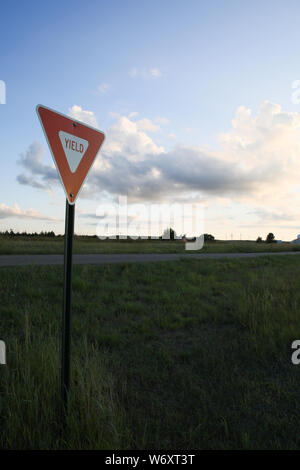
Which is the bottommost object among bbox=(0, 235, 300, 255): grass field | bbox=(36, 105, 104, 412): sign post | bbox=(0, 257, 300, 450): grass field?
bbox=(0, 257, 300, 450): grass field

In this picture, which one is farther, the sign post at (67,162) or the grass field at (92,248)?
the grass field at (92,248)

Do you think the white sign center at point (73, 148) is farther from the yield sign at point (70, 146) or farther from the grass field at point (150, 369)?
the grass field at point (150, 369)

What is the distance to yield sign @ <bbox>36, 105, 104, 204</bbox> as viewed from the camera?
266 cm

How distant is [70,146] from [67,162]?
0.52ft

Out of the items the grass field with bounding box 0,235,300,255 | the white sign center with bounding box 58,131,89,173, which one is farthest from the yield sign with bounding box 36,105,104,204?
the grass field with bounding box 0,235,300,255

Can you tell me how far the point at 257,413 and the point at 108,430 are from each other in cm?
162

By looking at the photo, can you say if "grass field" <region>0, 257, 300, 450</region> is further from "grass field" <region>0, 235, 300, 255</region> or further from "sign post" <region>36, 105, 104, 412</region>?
"grass field" <region>0, 235, 300, 255</region>

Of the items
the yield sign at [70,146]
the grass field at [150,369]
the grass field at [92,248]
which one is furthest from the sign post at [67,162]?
the grass field at [92,248]

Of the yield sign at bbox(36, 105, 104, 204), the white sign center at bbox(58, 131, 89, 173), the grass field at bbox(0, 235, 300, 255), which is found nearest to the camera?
the yield sign at bbox(36, 105, 104, 204)

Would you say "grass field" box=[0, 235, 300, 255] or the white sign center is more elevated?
the white sign center

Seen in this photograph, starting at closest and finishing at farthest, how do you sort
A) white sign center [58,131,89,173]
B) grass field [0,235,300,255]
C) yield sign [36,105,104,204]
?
yield sign [36,105,104,204] → white sign center [58,131,89,173] → grass field [0,235,300,255]

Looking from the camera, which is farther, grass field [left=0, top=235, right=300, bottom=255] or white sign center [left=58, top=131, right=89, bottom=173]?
grass field [left=0, top=235, right=300, bottom=255]

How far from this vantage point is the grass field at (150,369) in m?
2.81

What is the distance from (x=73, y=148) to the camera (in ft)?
9.25
